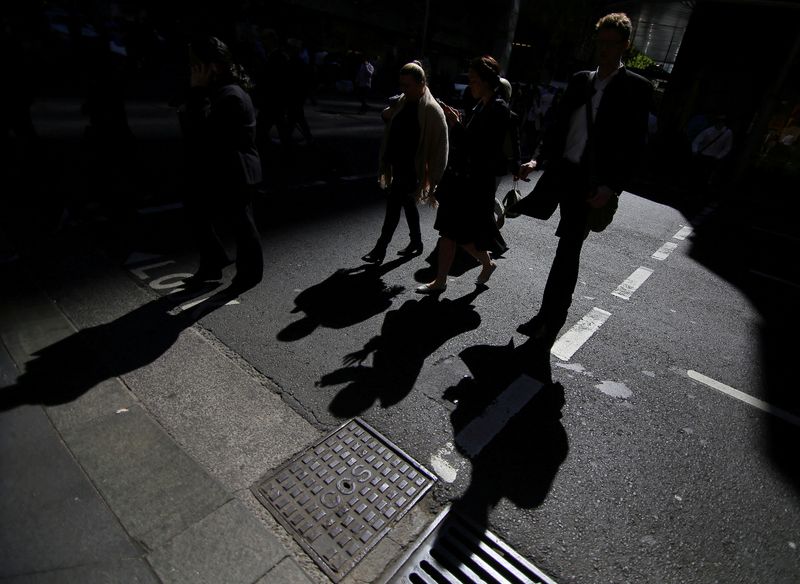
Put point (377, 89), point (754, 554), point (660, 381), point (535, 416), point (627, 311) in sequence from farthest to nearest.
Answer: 1. point (377, 89)
2. point (627, 311)
3. point (660, 381)
4. point (535, 416)
5. point (754, 554)

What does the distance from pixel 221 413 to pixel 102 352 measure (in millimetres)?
1065

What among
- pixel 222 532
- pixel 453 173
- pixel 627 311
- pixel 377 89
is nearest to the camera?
pixel 222 532

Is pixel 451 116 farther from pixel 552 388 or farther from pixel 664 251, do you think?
pixel 664 251

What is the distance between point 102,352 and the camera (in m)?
3.22

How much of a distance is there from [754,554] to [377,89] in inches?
1131

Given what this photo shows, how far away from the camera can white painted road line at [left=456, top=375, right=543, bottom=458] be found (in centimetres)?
285

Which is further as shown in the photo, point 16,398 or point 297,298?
point 297,298

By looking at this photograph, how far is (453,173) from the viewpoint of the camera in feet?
13.8

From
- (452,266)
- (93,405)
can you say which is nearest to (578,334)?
(452,266)

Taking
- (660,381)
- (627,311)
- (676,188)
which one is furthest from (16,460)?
(676,188)

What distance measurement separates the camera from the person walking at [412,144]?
4.32 m

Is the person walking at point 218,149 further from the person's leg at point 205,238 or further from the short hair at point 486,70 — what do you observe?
the short hair at point 486,70

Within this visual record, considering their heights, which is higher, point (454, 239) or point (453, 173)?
point (453, 173)

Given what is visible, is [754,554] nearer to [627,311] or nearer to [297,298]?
[627,311]
